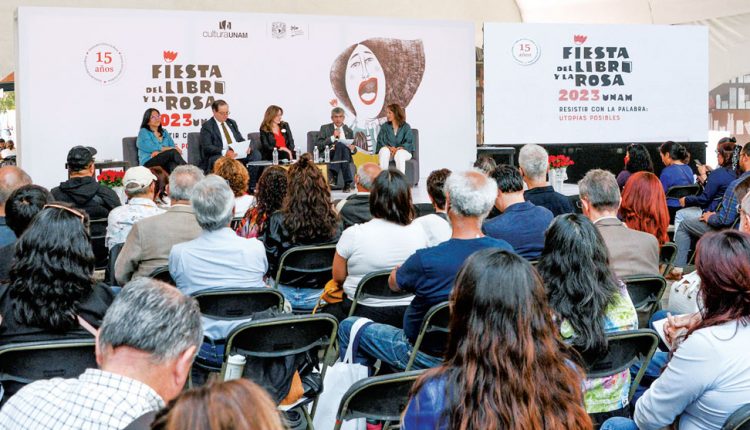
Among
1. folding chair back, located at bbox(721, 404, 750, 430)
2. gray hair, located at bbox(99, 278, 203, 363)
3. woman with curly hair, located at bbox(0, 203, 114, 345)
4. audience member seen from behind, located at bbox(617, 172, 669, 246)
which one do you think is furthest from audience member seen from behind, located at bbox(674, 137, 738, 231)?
gray hair, located at bbox(99, 278, 203, 363)

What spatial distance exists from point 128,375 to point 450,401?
0.67 meters

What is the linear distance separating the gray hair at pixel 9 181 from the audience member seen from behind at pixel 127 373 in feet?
10.1

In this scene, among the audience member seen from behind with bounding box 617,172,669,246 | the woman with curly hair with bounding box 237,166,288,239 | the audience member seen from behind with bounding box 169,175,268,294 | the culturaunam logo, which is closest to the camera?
the audience member seen from behind with bounding box 169,175,268,294

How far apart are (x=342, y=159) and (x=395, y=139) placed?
0.73 metres

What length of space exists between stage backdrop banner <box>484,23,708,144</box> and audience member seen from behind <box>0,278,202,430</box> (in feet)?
34.6

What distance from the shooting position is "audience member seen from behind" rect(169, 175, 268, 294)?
3553 millimetres

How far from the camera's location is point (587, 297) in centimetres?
271

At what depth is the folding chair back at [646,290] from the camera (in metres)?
3.58

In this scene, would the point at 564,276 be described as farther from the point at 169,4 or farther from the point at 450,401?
the point at 169,4

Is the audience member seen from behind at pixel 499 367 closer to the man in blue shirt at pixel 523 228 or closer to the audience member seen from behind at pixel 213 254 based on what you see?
the audience member seen from behind at pixel 213 254

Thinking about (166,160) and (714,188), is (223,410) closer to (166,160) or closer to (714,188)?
(714,188)

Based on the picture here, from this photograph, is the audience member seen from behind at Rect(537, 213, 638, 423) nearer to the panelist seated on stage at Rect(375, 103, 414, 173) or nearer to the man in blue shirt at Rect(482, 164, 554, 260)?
the man in blue shirt at Rect(482, 164, 554, 260)

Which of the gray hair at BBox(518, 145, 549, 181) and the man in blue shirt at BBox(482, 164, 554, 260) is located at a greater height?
the gray hair at BBox(518, 145, 549, 181)

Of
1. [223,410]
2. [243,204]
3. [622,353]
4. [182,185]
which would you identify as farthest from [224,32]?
[223,410]
